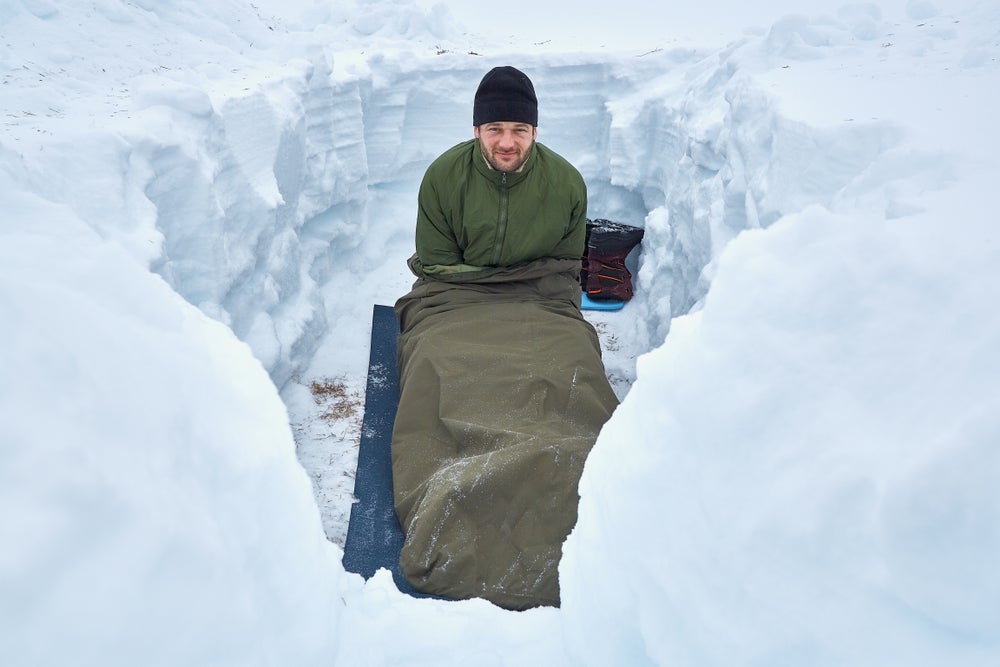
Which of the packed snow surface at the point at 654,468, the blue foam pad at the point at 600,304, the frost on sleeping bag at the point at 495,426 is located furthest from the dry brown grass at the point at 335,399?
the blue foam pad at the point at 600,304

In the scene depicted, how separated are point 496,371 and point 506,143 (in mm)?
886

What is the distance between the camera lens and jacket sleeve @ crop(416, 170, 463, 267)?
2836 mm

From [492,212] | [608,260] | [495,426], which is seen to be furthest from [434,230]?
[608,260]

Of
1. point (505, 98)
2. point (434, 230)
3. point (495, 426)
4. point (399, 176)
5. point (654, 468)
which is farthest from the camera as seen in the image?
point (399, 176)

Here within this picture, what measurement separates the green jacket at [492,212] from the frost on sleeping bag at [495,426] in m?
0.07

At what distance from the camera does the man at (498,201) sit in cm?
266

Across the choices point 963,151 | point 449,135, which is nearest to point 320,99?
point 449,135

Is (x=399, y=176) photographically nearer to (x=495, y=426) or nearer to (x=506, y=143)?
(x=506, y=143)

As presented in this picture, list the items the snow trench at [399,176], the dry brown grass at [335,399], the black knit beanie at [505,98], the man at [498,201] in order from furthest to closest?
the dry brown grass at [335,399]
the man at [498,201]
the black knit beanie at [505,98]
the snow trench at [399,176]

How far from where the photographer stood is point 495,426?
2094mm

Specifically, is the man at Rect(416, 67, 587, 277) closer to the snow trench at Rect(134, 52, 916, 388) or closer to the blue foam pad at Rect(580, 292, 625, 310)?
the snow trench at Rect(134, 52, 916, 388)

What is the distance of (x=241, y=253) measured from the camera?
98.5 inches

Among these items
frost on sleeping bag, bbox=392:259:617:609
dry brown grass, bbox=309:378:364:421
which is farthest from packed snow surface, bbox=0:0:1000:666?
dry brown grass, bbox=309:378:364:421

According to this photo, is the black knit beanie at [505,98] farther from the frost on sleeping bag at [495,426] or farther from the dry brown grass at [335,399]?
the dry brown grass at [335,399]
